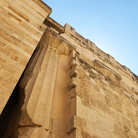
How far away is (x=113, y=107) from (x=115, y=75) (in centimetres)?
254

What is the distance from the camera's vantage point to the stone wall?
1973 mm

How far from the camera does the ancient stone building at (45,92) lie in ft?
7.18

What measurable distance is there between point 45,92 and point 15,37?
119 cm

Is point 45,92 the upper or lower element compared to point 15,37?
lower

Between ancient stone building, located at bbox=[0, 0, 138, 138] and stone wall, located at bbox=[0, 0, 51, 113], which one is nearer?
stone wall, located at bbox=[0, 0, 51, 113]

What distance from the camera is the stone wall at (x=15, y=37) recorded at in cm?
197

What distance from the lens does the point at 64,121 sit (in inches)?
101

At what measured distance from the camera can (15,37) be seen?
263 cm

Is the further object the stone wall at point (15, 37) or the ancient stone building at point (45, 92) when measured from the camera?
the ancient stone building at point (45, 92)

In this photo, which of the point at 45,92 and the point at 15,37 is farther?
the point at 45,92

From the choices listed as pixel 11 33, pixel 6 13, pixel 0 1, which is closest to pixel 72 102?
pixel 11 33

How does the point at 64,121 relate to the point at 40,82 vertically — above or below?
below

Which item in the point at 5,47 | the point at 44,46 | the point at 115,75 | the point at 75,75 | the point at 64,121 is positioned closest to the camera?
the point at 5,47

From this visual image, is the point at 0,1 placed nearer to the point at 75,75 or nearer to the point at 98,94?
the point at 75,75
